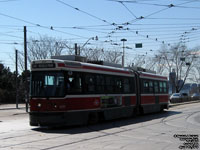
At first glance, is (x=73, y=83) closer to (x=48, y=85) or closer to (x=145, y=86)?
(x=48, y=85)

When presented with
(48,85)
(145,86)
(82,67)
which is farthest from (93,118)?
(145,86)

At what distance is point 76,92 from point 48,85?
4.42ft

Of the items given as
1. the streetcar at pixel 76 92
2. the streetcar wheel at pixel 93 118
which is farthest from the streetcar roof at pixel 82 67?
the streetcar wheel at pixel 93 118

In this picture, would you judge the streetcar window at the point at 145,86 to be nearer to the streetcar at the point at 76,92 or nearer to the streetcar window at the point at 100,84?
the streetcar at the point at 76,92

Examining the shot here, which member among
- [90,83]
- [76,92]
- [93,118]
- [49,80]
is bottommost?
[93,118]

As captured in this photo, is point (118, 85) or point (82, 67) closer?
point (82, 67)

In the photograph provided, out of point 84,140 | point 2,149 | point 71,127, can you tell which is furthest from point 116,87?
point 2,149

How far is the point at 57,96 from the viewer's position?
15.2 m

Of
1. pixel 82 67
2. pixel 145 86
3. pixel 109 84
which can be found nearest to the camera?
pixel 82 67

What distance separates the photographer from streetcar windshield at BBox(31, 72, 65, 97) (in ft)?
50.1

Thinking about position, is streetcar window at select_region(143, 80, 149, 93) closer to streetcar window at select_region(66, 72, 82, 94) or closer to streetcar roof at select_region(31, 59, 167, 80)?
streetcar roof at select_region(31, 59, 167, 80)

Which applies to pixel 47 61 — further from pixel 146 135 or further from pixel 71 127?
pixel 146 135

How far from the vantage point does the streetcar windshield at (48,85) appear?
50.1 feet

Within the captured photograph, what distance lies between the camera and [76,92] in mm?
15938
